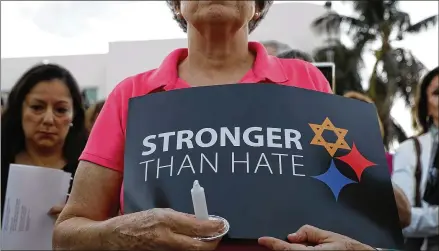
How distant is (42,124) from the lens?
2.83m

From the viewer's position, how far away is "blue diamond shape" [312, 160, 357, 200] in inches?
51.1

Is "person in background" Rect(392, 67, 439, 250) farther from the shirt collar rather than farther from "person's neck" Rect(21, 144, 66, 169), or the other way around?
"person's neck" Rect(21, 144, 66, 169)

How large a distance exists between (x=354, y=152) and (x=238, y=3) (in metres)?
0.43

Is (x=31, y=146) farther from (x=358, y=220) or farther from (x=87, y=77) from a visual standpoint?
(x=87, y=77)

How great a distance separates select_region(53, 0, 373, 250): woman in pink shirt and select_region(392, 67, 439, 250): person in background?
131cm

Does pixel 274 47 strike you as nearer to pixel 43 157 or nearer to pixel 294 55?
pixel 294 55

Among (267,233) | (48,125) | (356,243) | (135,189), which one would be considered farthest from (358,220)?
(48,125)

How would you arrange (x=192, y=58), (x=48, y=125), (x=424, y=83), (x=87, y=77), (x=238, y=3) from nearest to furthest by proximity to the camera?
1. (x=238, y=3)
2. (x=192, y=58)
3. (x=48, y=125)
4. (x=424, y=83)
5. (x=87, y=77)

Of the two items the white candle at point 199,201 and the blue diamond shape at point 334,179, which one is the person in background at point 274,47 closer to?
the blue diamond shape at point 334,179

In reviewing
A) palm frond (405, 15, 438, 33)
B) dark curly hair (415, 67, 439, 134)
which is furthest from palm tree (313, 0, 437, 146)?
dark curly hair (415, 67, 439, 134)

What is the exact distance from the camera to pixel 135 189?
51.8 inches

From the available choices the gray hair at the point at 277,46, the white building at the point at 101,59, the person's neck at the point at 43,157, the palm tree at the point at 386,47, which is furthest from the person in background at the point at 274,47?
the palm tree at the point at 386,47

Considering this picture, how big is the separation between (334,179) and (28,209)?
1.49 m

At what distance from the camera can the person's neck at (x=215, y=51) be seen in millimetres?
1568
